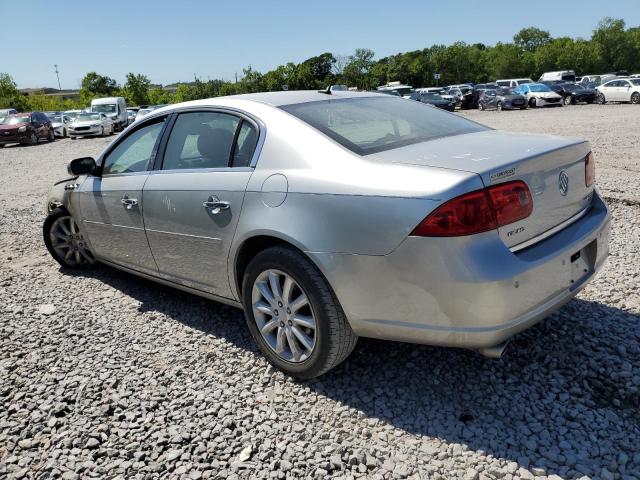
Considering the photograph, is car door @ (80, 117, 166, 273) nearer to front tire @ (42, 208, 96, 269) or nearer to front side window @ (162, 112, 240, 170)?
front side window @ (162, 112, 240, 170)

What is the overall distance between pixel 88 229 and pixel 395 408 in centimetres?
323

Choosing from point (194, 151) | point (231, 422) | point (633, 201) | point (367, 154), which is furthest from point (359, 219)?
point (633, 201)

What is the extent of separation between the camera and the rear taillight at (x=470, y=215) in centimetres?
227

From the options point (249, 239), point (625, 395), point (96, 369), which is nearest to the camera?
point (625, 395)

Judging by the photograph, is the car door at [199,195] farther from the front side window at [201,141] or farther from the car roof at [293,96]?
the car roof at [293,96]

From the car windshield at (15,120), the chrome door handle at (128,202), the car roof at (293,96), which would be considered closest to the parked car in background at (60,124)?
the car windshield at (15,120)

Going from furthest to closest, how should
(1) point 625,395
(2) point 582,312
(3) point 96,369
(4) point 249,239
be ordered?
(2) point 582,312
(3) point 96,369
(4) point 249,239
(1) point 625,395

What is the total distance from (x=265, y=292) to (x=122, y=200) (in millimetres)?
1671

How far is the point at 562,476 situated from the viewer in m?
2.21

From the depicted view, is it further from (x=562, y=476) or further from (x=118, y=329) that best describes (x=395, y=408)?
(x=118, y=329)

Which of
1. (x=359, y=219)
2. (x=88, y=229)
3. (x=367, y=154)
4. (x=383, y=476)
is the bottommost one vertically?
(x=383, y=476)

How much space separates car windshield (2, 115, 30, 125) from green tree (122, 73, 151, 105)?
144 feet

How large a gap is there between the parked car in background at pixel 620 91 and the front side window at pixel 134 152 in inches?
1242

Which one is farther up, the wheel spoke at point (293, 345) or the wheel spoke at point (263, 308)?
the wheel spoke at point (263, 308)
